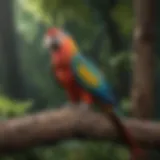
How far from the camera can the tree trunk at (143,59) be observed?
1.36 meters

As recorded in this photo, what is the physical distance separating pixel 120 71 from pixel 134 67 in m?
0.16

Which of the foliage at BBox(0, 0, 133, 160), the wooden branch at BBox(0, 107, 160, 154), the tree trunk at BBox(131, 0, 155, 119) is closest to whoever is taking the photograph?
the wooden branch at BBox(0, 107, 160, 154)

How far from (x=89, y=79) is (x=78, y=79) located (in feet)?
0.10

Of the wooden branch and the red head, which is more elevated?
the red head

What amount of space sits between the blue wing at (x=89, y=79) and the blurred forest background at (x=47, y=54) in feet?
0.99

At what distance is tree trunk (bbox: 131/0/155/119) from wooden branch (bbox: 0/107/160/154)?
6.2 inches

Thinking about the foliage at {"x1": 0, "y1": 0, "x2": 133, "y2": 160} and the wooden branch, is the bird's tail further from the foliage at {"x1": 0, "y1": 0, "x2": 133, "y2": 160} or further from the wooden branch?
the foliage at {"x1": 0, "y1": 0, "x2": 133, "y2": 160}


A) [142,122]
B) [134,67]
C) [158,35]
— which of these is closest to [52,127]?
[142,122]

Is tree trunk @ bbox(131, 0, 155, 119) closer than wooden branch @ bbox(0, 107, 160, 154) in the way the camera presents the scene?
No

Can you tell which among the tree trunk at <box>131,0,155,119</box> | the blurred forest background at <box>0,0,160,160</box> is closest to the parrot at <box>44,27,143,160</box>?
the tree trunk at <box>131,0,155,119</box>

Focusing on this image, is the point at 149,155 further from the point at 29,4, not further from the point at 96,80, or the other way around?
the point at 29,4

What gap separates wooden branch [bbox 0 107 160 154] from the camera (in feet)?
3.82

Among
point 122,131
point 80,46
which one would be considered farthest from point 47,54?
point 122,131

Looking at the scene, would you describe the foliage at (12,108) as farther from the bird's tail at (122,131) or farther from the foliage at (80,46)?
the bird's tail at (122,131)
